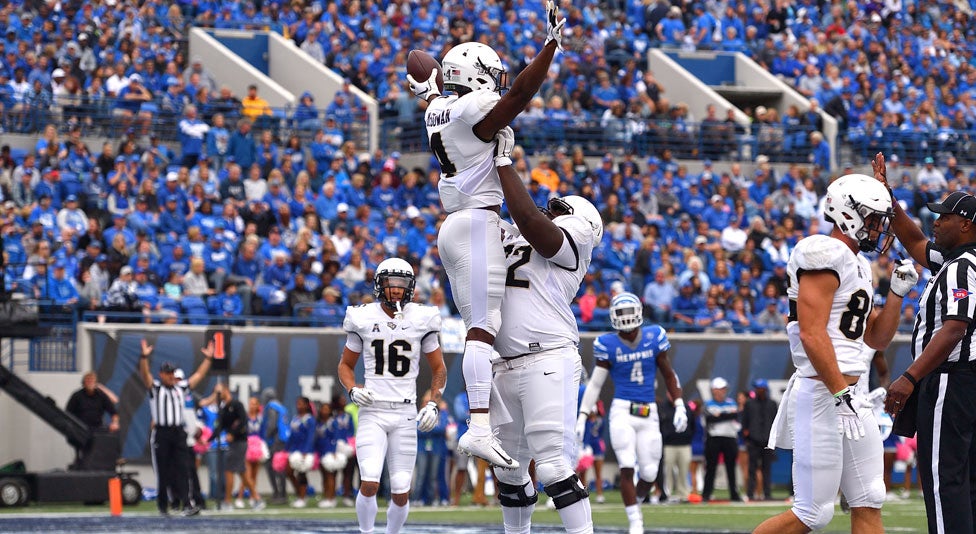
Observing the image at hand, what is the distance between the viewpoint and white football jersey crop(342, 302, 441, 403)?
11.2m

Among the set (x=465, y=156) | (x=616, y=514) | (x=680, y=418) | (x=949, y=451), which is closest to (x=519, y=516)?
(x=465, y=156)

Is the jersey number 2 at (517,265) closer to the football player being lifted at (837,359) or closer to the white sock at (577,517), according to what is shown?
the white sock at (577,517)

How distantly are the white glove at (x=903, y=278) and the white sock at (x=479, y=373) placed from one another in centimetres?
208

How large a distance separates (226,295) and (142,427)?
6.65 ft

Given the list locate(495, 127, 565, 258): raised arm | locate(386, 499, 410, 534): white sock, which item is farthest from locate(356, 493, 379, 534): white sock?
locate(495, 127, 565, 258): raised arm

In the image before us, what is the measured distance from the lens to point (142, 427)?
19.6m

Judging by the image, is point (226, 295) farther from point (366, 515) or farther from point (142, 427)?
point (366, 515)

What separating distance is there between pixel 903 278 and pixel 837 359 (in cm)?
53

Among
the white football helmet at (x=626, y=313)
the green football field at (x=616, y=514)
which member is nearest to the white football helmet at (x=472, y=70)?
the white football helmet at (x=626, y=313)

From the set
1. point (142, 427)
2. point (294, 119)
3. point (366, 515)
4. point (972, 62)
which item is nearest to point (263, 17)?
point (294, 119)

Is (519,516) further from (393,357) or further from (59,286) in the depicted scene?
(59,286)

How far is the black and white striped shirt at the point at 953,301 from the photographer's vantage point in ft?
24.9

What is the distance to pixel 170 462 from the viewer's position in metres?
17.2

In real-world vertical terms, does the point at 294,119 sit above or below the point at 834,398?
above
